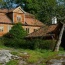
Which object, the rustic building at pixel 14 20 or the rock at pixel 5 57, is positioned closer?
the rock at pixel 5 57

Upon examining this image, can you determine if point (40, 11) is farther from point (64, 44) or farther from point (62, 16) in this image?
Result: point (64, 44)

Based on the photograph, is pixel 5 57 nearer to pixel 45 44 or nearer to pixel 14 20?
pixel 45 44

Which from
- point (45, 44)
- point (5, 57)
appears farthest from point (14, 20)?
point (5, 57)

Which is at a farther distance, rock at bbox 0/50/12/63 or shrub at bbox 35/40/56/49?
shrub at bbox 35/40/56/49

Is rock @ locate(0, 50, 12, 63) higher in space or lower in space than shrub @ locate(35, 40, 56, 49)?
higher

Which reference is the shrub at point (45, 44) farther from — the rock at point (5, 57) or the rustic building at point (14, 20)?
the rustic building at point (14, 20)

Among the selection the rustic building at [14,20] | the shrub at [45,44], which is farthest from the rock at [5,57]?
the rustic building at [14,20]

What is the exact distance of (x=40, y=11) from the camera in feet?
127

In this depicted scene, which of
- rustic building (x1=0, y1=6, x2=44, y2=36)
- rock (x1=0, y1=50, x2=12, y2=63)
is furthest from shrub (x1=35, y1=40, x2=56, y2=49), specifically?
rustic building (x1=0, y1=6, x2=44, y2=36)

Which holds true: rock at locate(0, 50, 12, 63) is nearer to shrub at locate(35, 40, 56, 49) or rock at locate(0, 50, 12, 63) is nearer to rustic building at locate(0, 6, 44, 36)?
shrub at locate(35, 40, 56, 49)

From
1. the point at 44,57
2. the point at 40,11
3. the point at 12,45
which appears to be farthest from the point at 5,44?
the point at 44,57

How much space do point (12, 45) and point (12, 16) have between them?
29.0 metres

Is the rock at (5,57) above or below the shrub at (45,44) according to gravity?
above

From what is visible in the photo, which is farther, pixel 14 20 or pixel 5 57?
Answer: pixel 14 20
